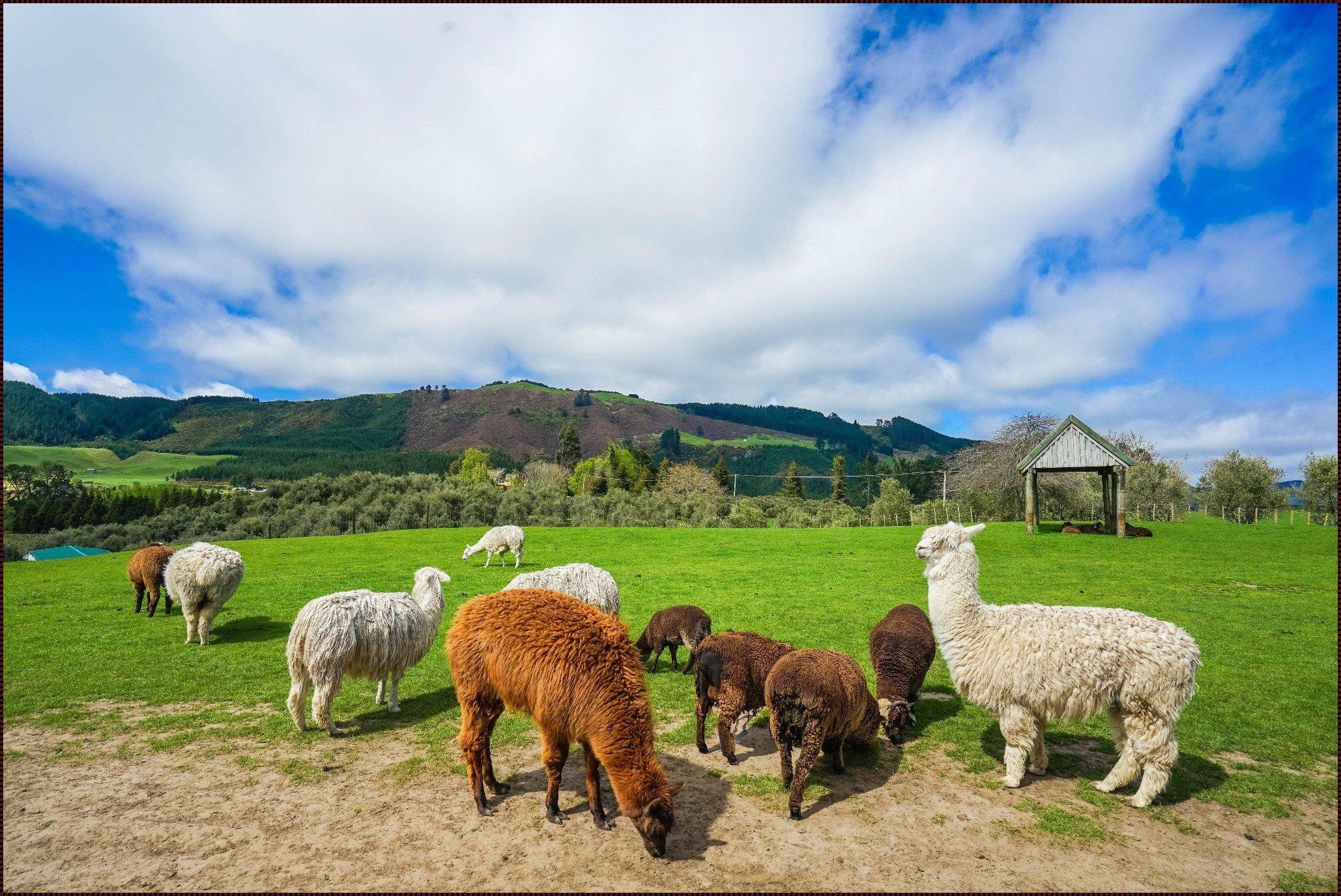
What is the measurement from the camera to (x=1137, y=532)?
2617 cm

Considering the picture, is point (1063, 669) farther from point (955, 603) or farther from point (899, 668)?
point (899, 668)

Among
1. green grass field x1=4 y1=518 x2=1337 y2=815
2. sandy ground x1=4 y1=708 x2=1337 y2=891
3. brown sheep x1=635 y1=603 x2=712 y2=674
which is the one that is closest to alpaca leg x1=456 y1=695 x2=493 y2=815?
sandy ground x1=4 y1=708 x2=1337 y2=891

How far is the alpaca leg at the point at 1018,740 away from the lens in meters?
5.53

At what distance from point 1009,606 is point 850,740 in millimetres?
2394

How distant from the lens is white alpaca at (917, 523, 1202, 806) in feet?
16.8

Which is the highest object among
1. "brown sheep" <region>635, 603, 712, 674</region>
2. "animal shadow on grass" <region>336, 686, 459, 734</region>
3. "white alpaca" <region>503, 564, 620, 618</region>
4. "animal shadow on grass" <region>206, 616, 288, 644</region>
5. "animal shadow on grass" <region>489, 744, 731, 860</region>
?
Result: "white alpaca" <region>503, 564, 620, 618</region>

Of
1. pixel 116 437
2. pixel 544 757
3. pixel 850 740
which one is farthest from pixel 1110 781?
pixel 116 437

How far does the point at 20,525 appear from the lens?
4403cm

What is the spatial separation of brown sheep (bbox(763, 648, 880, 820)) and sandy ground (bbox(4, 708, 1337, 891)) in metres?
0.43

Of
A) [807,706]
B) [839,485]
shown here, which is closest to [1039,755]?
[807,706]

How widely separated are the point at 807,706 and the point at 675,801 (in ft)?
5.31

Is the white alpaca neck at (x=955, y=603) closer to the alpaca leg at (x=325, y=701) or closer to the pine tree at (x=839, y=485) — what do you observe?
the alpaca leg at (x=325, y=701)

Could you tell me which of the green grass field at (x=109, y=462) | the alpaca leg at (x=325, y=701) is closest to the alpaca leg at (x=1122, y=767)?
the alpaca leg at (x=325, y=701)

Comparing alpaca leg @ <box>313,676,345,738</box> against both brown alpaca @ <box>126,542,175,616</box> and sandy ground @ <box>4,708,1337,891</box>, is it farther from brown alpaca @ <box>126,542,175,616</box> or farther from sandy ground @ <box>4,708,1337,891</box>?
brown alpaca @ <box>126,542,175,616</box>
